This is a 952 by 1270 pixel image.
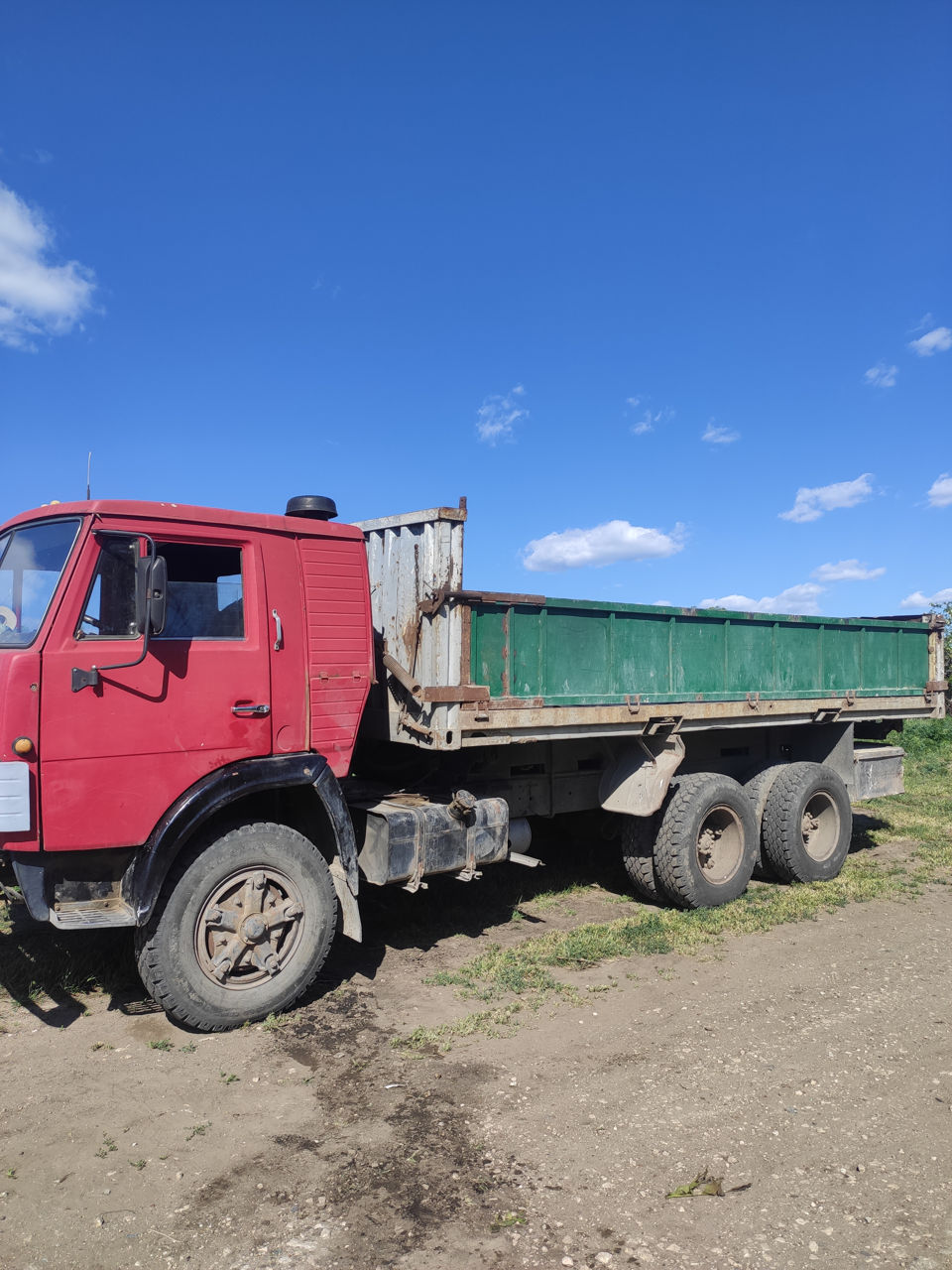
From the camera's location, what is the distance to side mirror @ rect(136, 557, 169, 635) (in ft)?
14.0

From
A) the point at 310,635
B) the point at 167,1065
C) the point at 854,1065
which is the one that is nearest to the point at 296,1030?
the point at 167,1065

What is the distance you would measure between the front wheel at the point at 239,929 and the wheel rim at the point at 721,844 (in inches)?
143

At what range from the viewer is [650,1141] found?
142 inches

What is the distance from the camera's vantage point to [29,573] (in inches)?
179

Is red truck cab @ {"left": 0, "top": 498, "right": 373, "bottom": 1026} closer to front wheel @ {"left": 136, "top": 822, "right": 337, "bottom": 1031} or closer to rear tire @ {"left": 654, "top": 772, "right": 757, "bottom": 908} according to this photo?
front wheel @ {"left": 136, "top": 822, "right": 337, "bottom": 1031}

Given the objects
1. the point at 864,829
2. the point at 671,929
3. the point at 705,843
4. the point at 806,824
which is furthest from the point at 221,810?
the point at 864,829

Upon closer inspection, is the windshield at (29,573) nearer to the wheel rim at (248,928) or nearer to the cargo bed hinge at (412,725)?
the wheel rim at (248,928)

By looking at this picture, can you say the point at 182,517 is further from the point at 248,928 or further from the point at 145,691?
the point at 248,928

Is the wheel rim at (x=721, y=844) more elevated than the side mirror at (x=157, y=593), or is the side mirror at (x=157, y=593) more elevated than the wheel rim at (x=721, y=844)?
the side mirror at (x=157, y=593)

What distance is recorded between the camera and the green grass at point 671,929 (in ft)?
17.4

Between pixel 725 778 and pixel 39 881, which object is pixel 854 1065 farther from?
pixel 39 881

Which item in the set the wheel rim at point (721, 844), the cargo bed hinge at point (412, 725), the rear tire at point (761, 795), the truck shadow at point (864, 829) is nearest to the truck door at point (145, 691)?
the cargo bed hinge at point (412, 725)

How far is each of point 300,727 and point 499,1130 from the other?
7.72 feet

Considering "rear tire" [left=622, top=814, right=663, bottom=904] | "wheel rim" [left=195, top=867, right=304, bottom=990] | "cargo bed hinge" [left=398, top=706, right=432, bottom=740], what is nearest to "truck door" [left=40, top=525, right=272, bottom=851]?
"wheel rim" [left=195, top=867, right=304, bottom=990]
